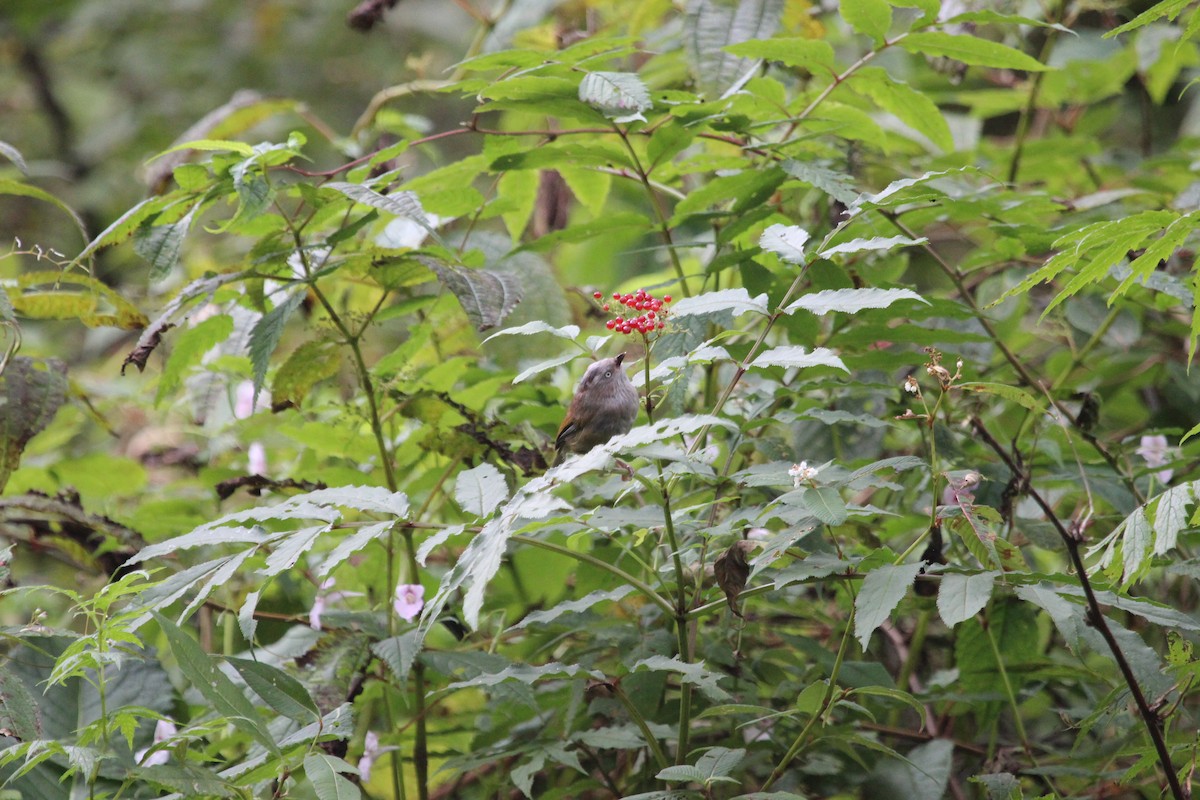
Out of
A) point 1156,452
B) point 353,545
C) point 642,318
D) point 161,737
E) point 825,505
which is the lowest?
point 161,737

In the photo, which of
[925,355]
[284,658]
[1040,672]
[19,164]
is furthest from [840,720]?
[19,164]

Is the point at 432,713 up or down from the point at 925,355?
down

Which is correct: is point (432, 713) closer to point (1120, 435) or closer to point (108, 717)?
point (108, 717)

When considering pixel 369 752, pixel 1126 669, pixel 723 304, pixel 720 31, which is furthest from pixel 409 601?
pixel 720 31

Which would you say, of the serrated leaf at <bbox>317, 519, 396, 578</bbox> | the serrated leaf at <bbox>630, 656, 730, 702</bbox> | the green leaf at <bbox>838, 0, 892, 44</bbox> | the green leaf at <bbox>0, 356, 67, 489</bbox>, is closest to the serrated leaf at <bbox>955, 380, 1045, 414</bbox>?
the serrated leaf at <bbox>630, 656, 730, 702</bbox>

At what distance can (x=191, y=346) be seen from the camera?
1.53m

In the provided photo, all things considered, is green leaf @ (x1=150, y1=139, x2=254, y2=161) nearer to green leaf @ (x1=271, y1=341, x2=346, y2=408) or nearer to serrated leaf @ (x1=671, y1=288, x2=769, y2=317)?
green leaf @ (x1=271, y1=341, x2=346, y2=408)

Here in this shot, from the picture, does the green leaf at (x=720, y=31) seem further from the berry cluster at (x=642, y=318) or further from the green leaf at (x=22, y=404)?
the green leaf at (x=22, y=404)

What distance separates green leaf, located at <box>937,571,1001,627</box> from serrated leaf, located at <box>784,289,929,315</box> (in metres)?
0.28

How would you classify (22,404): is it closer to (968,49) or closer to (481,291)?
(481,291)

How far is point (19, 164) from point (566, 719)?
1052 mm

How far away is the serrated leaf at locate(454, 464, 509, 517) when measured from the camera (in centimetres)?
119

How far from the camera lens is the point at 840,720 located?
5.40ft

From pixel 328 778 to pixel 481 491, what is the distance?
0.35m
